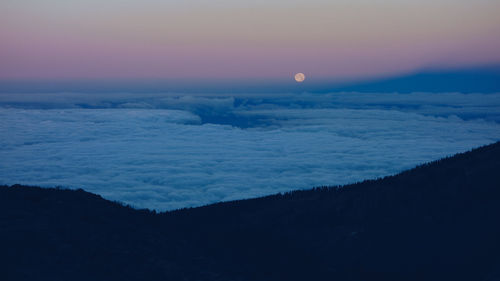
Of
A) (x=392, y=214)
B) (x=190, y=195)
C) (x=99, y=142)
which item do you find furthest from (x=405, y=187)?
(x=99, y=142)

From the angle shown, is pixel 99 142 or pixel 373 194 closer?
pixel 373 194

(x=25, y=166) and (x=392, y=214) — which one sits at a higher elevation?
(x=392, y=214)

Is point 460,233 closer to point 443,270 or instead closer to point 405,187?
point 443,270

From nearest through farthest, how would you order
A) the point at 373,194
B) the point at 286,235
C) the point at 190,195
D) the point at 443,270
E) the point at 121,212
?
the point at 443,270 → the point at 286,235 → the point at 121,212 → the point at 373,194 → the point at 190,195

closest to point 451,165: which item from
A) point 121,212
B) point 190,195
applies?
point 121,212

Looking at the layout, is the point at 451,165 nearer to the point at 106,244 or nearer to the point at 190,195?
the point at 106,244

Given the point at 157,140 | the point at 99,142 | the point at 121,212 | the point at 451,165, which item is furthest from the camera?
the point at 157,140
